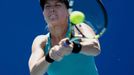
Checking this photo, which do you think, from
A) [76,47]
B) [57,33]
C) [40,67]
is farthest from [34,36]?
[76,47]

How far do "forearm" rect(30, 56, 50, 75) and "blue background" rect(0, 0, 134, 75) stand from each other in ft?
5.32

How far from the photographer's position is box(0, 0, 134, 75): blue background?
3555mm

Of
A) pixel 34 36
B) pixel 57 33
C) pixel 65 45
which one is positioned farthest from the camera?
pixel 34 36

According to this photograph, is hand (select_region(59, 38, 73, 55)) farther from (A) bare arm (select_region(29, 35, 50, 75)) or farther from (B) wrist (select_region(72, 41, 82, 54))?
(A) bare arm (select_region(29, 35, 50, 75))

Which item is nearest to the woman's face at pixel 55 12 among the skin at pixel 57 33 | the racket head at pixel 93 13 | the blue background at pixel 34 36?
the skin at pixel 57 33

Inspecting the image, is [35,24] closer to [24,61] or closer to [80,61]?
[24,61]

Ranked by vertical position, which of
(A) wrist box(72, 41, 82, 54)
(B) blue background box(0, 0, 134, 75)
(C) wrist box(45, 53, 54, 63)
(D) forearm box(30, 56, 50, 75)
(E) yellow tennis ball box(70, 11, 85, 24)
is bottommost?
(B) blue background box(0, 0, 134, 75)

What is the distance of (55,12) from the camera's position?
1887 millimetres

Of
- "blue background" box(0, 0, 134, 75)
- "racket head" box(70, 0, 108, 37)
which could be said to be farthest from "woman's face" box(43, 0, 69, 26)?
"blue background" box(0, 0, 134, 75)

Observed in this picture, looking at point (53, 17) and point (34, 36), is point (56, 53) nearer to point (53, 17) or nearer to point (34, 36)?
point (53, 17)

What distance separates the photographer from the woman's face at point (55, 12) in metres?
1.89

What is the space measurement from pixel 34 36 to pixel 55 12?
1692 millimetres

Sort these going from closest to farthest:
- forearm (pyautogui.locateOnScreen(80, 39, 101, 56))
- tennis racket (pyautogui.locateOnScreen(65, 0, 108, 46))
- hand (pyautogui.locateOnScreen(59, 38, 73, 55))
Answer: hand (pyautogui.locateOnScreen(59, 38, 73, 55)) → forearm (pyautogui.locateOnScreen(80, 39, 101, 56)) → tennis racket (pyautogui.locateOnScreen(65, 0, 108, 46))

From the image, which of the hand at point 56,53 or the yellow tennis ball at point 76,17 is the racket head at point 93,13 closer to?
the yellow tennis ball at point 76,17
